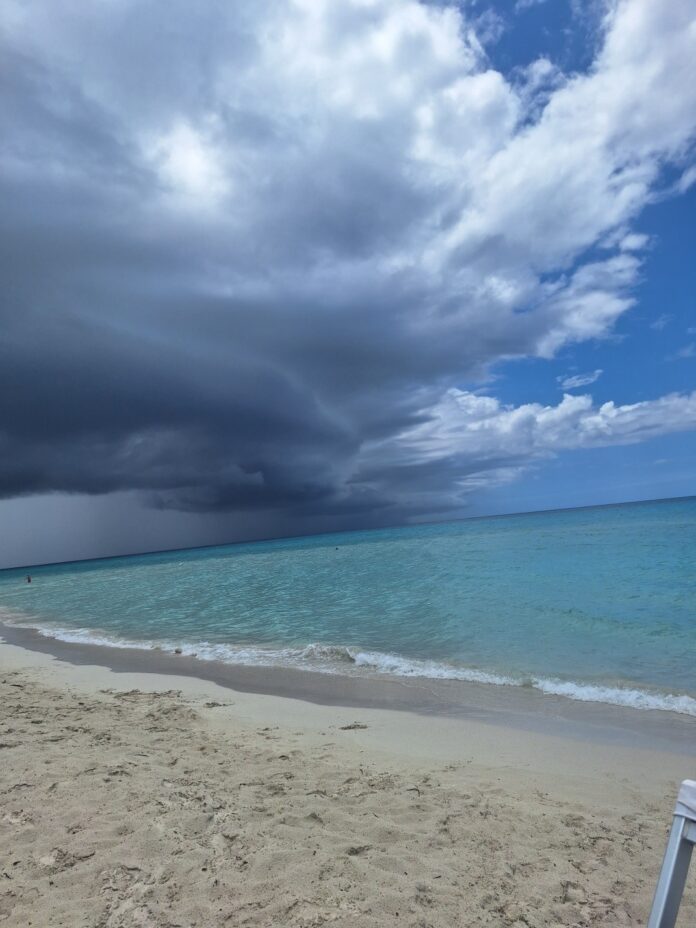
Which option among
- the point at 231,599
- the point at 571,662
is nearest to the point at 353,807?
the point at 571,662

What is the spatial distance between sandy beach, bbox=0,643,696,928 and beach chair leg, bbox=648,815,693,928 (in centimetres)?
222

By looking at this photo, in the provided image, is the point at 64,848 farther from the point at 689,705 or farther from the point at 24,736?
the point at 689,705

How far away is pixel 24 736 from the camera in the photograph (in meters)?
7.48

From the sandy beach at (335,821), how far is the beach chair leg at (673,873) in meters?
2.22

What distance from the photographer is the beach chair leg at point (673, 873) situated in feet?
6.35

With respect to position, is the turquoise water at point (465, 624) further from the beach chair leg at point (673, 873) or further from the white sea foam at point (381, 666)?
the beach chair leg at point (673, 873)

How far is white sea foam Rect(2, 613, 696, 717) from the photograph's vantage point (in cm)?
895

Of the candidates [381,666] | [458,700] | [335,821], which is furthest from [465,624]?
[335,821]

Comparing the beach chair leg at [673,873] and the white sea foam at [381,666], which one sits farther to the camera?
the white sea foam at [381,666]

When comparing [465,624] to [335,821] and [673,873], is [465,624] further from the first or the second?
[673,873]

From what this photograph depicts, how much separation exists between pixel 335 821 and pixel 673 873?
375 cm

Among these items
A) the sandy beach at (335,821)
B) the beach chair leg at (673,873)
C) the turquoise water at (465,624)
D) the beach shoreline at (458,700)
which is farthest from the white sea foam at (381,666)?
the beach chair leg at (673,873)

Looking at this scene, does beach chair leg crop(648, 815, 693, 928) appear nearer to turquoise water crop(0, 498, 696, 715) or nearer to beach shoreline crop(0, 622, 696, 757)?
beach shoreline crop(0, 622, 696, 757)

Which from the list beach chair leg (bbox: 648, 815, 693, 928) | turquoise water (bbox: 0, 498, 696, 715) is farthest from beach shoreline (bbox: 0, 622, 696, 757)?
beach chair leg (bbox: 648, 815, 693, 928)
